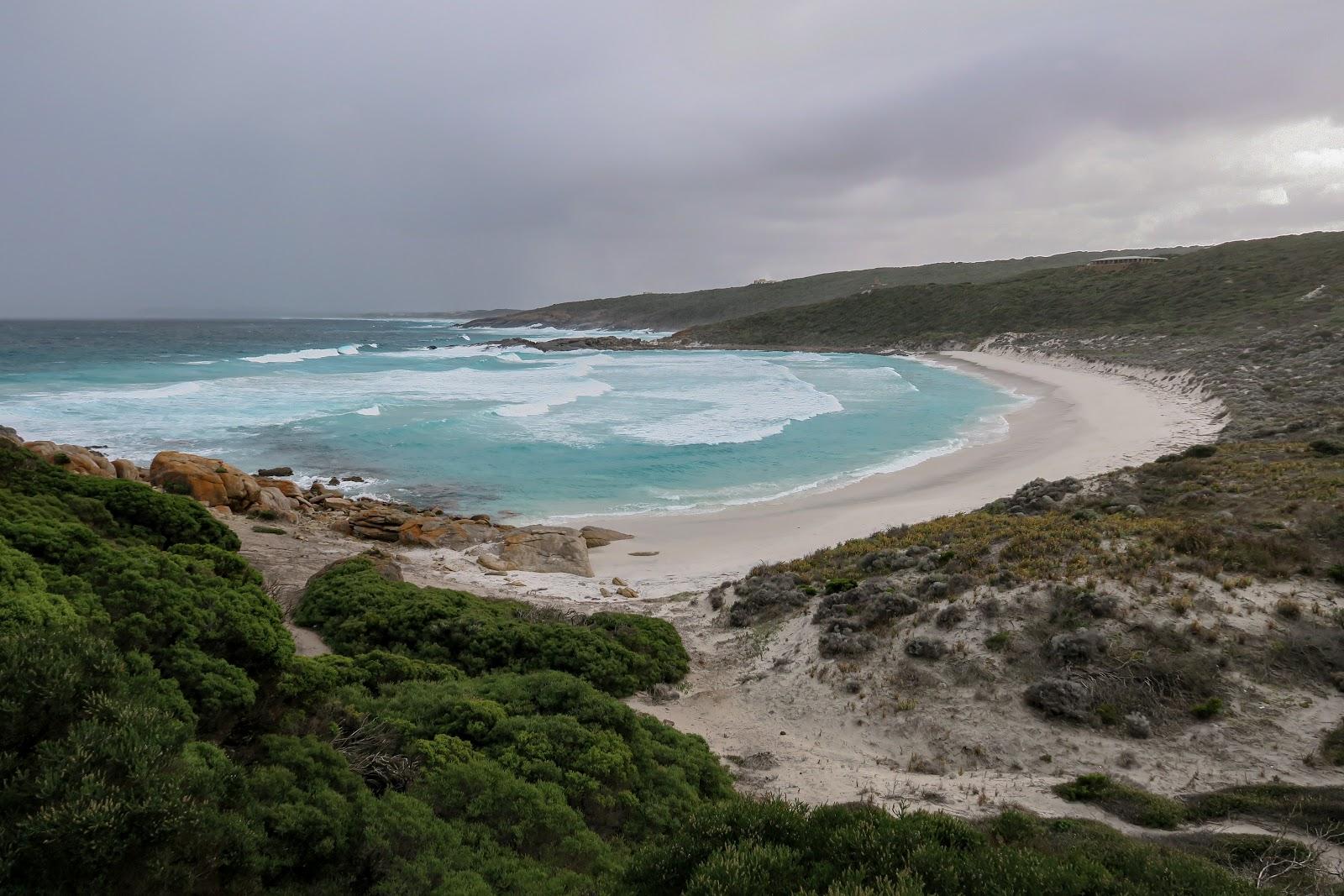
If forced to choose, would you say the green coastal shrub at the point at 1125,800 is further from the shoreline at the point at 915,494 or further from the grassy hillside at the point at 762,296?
Result: the grassy hillside at the point at 762,296

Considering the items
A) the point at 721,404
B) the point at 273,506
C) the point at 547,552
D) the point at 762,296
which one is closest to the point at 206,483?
the point at 273,506

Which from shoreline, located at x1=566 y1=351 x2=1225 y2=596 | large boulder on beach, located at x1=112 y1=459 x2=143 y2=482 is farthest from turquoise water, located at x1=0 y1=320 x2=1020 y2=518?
large boulder on beach, located at x1=112 y1=459 x2=143 y2=482

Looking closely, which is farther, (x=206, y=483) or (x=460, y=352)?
(x=460, y=352)

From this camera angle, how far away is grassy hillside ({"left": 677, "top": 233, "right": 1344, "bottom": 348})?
1923 inches

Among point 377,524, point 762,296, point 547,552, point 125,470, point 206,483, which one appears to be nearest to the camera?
point 547,552

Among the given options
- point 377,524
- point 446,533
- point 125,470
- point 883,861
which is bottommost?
point 446,533

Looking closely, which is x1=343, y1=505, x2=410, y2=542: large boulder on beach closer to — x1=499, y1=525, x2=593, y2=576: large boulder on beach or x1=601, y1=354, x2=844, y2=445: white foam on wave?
x1=499, y1=525, x2=593, y2=576: large boulder on beach

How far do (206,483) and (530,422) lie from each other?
49.5ft

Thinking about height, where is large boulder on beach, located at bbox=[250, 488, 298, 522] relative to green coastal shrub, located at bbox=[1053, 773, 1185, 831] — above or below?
above

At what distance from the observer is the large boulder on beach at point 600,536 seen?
1546 centimetres

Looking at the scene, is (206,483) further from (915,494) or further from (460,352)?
(460,352)

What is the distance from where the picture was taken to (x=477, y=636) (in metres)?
8.59

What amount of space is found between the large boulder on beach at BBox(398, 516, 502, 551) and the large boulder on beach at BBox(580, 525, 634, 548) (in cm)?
194

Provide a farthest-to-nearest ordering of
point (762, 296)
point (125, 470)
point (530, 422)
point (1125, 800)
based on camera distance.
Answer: point (762, 296)
point (530, 422)
point (125, 470)
point (1125, 800)
